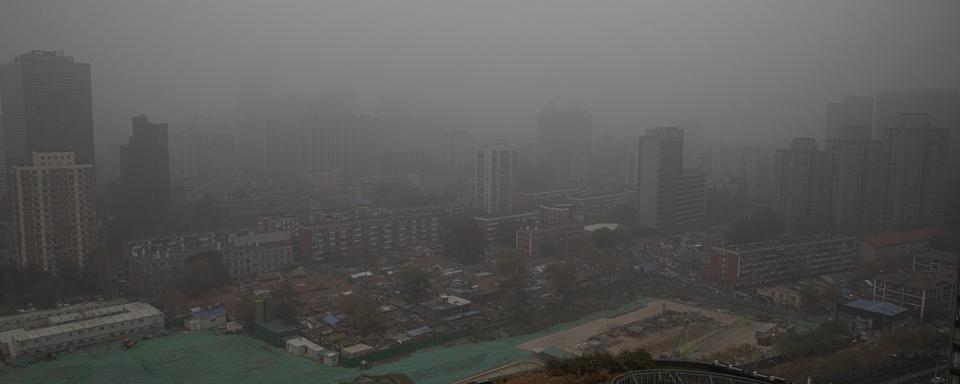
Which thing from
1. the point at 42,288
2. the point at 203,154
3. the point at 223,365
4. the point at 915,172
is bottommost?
the point at 223,365

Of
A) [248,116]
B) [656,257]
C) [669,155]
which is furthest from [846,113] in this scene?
[248,116]

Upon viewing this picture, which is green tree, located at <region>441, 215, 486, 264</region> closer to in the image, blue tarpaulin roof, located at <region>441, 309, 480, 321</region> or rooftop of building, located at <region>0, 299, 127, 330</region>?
blue tarpaulin roof, located at <region>441, 309, 480, 321</region>

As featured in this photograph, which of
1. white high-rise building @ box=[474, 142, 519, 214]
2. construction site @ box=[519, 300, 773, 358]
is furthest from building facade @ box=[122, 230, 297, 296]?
white high-rise building @ box=[474, 142, 519, 214]

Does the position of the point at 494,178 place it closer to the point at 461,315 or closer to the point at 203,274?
the point at 461,315

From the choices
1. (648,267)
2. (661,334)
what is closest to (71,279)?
(661,334)

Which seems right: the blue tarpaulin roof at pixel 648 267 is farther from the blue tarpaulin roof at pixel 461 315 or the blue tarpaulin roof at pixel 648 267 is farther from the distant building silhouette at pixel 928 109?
the distant building silhouette at pixel 928 109

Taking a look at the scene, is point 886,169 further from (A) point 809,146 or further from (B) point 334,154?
(B) point 334,154
